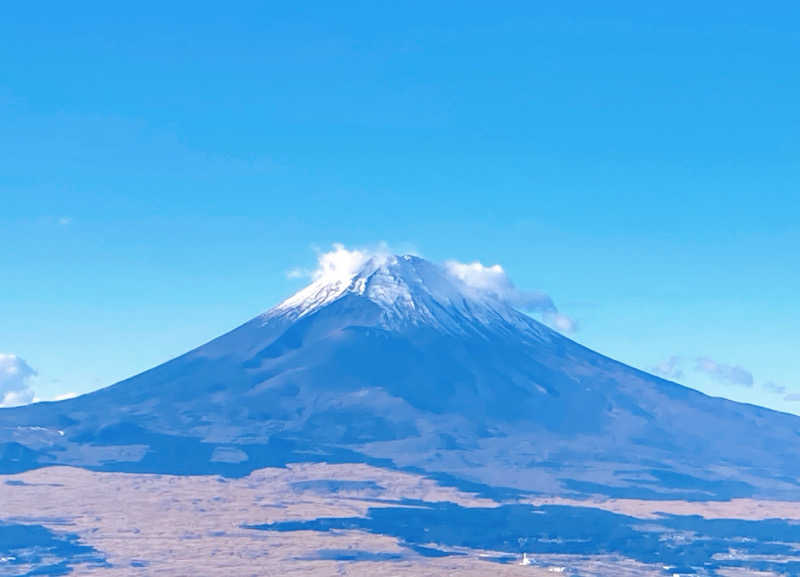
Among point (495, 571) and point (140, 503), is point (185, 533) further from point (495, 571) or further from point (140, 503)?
point (495, 571)

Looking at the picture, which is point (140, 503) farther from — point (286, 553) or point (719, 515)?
point (719, 515)

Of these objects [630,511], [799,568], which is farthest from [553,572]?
[630,511]

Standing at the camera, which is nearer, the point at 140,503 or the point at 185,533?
the point at 185,533

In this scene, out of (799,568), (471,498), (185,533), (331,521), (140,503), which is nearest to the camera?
(799,568)

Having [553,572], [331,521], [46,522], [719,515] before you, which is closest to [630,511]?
[719,515]

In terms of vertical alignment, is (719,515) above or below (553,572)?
above

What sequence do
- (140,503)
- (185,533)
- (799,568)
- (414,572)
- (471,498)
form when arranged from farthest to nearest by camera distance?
1. (471,498)
2. (140,503)
3. (185,533)
4. (799,568)
5. (414,572)
